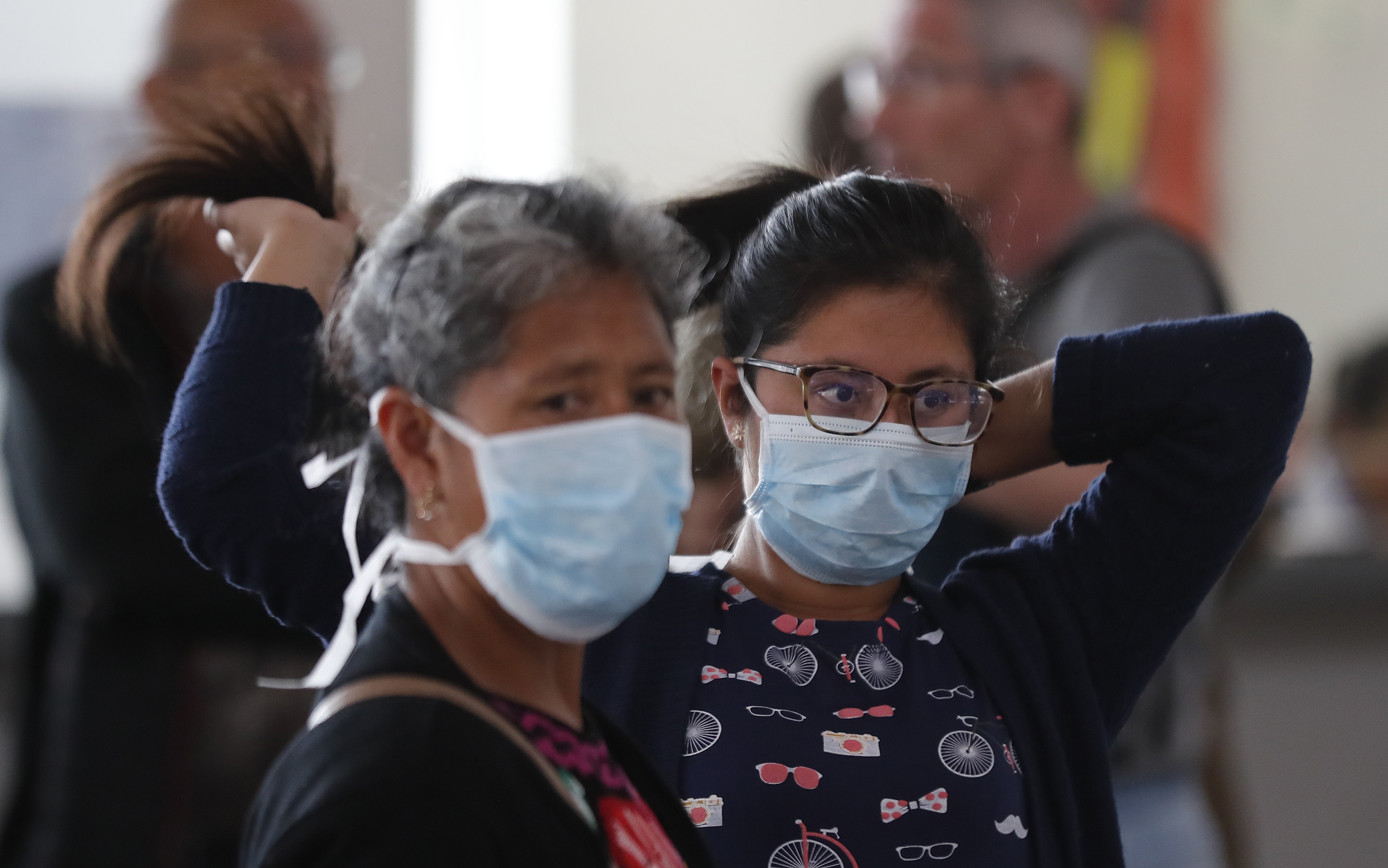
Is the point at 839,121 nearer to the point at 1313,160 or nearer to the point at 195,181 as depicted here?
the point at 195,181

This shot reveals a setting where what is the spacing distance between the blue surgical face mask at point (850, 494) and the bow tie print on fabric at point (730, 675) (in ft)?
0.43

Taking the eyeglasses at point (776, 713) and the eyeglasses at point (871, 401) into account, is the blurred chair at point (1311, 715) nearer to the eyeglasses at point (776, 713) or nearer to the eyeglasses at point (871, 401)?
the eyeglasses at point (871, 401)

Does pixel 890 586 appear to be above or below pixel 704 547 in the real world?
above

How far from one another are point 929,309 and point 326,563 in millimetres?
625

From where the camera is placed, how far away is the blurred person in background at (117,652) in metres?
2.06

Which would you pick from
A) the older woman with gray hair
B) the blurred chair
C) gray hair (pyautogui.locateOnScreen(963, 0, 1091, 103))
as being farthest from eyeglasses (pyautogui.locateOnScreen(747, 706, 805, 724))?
the blurred chair

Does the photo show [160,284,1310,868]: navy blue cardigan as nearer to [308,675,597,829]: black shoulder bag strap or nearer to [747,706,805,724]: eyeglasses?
[747,706,805,724]: eyeglasses

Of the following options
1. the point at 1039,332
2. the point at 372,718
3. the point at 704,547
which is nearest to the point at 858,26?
the point at 1039,332

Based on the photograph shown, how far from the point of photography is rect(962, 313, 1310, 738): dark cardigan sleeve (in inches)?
51.7

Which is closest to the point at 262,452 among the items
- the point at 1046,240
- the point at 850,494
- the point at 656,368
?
the point at 656,368

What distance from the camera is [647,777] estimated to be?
3.24ft

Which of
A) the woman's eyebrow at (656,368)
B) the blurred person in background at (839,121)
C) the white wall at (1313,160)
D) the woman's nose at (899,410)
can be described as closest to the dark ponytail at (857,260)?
the woman's nose at (899,410)

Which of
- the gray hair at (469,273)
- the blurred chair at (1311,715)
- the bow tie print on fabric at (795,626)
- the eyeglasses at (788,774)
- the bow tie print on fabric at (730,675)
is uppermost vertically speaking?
the gray hair at (469,273)

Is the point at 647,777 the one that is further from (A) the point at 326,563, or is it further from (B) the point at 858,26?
(B) the point at 858,26
